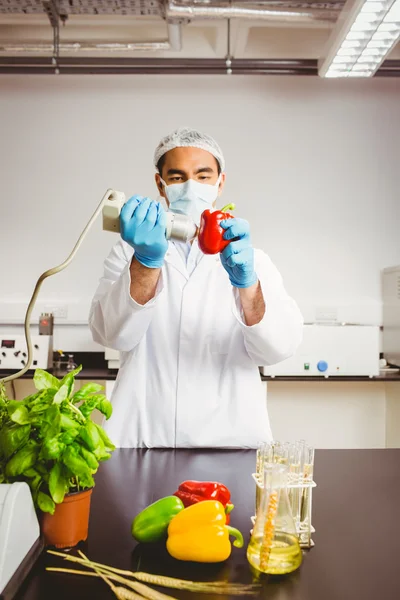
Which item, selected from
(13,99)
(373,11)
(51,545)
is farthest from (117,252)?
(13,99)

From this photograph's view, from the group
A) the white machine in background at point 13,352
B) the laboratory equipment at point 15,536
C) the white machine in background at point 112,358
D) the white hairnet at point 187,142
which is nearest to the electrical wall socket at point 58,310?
the white machine in background at point 13,352

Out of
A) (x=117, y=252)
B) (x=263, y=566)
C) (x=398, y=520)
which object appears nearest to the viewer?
(x=263, y=566)

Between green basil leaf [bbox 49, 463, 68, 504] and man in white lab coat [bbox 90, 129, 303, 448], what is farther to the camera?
man in white lab coat [bbox 90, 129, 303, 448]

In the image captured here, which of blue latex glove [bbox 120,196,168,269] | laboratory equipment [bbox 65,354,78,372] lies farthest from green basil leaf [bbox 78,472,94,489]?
laboratory equipment [bbox 65,354,78,372]

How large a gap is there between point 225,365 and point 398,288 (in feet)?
6.21

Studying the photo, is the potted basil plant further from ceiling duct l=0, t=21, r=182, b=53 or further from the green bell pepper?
ceiling duct l=0, t=21, r=182, b=53

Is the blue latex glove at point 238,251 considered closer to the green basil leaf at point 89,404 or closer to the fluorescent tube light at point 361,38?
the green basil leaf at point 89,404

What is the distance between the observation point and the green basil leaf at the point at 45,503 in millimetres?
718

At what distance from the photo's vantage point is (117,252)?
1.68 metres

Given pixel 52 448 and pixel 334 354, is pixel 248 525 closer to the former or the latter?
pixel 52 448

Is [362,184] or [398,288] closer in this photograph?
[398,288]

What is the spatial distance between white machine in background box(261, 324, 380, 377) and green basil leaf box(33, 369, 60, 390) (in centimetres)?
209

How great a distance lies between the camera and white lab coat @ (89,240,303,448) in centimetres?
140

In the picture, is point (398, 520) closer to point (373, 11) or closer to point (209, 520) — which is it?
point (209, 520)
